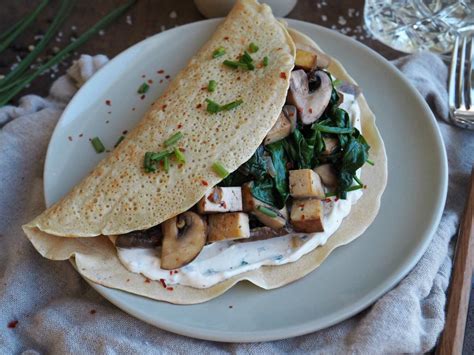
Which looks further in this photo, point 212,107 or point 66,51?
point 66,51

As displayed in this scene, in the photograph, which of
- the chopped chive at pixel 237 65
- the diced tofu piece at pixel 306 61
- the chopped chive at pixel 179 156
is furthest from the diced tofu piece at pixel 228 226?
the diced tofu piece at pixel 306 61

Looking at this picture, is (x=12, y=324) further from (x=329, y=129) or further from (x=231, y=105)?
(x=329, y=129)

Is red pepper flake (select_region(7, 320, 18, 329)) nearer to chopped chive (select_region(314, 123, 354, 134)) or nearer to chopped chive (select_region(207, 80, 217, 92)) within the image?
chopped chive (select_region(207, 80, 217, 92))

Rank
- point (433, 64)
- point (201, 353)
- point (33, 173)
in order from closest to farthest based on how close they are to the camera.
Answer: point (201, 353)
point (33, 173)
point (433, 64)

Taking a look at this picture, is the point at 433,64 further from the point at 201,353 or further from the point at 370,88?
the point at 201,353

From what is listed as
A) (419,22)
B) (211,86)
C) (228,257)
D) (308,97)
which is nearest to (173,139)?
(211,86)

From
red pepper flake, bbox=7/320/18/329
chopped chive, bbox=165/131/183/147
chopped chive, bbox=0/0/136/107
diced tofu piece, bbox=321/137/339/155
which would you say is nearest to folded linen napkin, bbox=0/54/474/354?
red pepper flake, bbox=7/320/18/329

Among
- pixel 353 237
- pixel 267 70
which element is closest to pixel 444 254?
pixel 353 237
